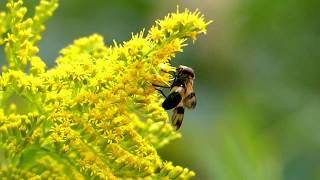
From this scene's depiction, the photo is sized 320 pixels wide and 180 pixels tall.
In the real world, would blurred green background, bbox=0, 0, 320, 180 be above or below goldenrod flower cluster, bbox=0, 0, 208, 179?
above

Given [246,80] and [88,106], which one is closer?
[88,106]

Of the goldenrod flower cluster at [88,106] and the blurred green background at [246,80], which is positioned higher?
the blurred green background at [246,80]

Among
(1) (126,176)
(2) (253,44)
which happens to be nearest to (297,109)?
(2) (253,44)

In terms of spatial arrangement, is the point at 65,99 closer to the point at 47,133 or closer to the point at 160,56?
the point at 47,133

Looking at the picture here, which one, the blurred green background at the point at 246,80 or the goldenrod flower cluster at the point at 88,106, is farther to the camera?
the blurred green background at the point at 246,80

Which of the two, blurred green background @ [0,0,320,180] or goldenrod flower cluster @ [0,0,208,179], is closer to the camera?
goldenrod flower cluster @ [0,0,208,179]
